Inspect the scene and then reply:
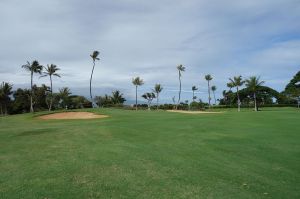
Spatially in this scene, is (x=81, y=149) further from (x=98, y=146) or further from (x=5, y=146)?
(x=5, y=146)

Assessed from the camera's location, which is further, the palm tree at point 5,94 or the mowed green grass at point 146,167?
the palm tree at point 5,94

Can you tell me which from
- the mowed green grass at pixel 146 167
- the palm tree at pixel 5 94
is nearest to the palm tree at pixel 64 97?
the palm tree at pixel 5 94

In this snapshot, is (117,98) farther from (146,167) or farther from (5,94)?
(146,167)

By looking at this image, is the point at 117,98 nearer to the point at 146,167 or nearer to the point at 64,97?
the point at 64,97

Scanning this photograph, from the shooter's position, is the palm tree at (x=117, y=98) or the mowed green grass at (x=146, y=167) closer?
the mowed green grass at (x=146, y=167)

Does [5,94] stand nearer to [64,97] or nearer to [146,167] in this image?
[64,97]

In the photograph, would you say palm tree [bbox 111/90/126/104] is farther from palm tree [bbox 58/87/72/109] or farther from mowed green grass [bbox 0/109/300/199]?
mowed green grass [bbox 0/109/300/199]

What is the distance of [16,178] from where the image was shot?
898 centimetres

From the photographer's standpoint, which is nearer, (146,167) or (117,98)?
(146,167)

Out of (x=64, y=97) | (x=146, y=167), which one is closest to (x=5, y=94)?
(x=64, y=97)

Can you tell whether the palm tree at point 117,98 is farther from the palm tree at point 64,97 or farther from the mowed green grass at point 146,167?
the mowed green grass at point 146,167

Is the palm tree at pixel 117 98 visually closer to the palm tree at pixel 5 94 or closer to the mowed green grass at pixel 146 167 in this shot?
the palm tree at pixel 5 94

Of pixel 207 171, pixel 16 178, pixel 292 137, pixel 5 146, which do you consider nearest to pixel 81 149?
pixel 5 146

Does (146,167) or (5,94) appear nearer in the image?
(146,167)
